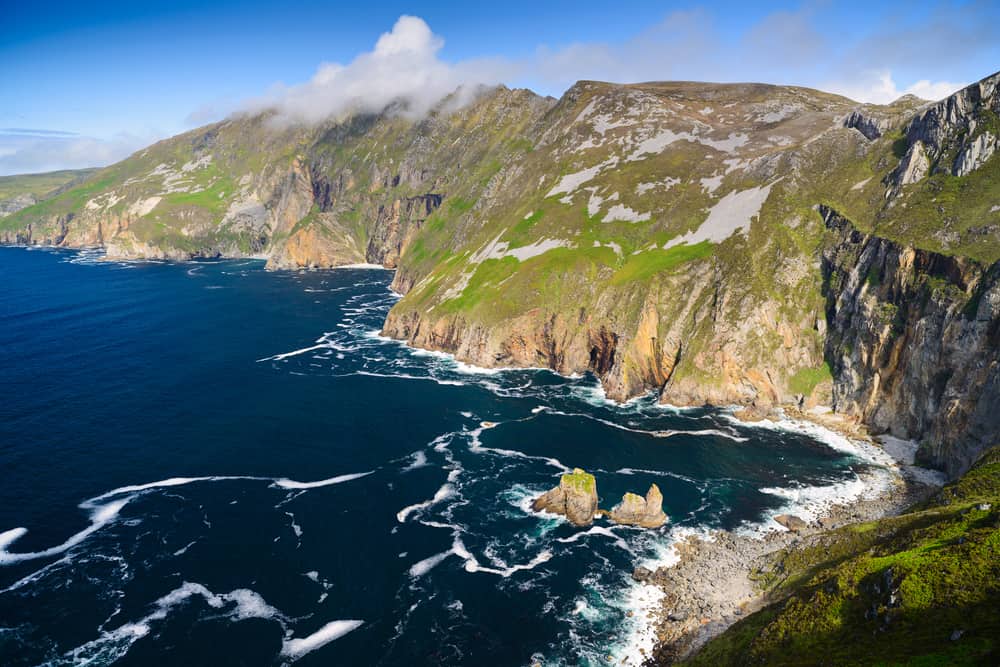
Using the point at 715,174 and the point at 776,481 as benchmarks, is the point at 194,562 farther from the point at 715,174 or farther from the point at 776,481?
the point at 715,174

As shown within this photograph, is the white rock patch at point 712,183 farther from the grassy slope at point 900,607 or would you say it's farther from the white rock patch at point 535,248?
the grassy slope at point 900,607

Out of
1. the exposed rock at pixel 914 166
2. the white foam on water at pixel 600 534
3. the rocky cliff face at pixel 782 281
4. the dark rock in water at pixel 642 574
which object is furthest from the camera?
the exposed rock at pixel 914 166

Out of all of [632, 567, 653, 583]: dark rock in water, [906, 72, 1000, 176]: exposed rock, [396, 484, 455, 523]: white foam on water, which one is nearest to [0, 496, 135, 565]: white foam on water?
[396, 484, 455, 523]: white foam on water

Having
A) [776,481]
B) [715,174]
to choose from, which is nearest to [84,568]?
[776,481]

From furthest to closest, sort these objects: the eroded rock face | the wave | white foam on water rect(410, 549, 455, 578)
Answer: the eroded rock face < white foam on water rect(410, 549, 455, 578) < the wave

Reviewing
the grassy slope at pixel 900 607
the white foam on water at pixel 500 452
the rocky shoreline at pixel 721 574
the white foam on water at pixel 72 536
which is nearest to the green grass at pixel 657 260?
the white foam on water at pixel 500 452

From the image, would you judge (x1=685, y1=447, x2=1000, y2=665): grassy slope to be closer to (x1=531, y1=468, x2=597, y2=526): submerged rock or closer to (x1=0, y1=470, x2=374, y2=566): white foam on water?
(x1=531, y1=468, x2=597, y2=526): submerged rock
